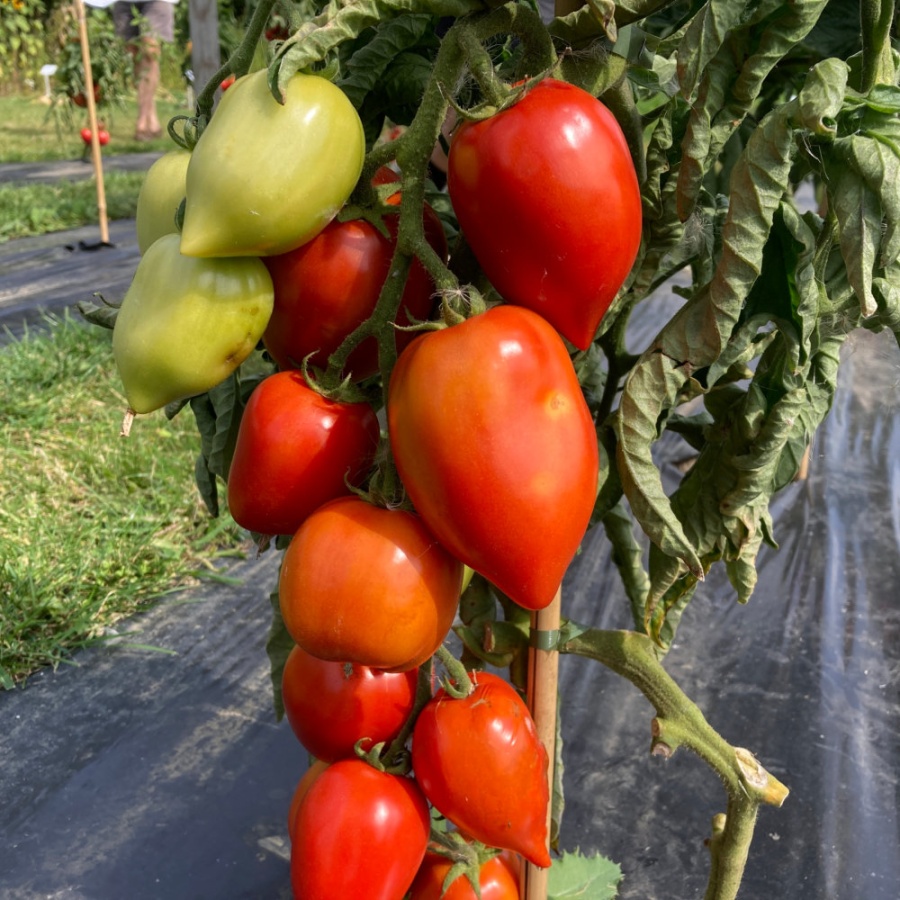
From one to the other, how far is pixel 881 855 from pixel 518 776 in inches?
41.3

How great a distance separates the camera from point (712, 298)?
58 centimetres

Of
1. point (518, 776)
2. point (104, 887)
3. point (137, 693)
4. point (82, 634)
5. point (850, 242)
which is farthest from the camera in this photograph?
point (82, 634)

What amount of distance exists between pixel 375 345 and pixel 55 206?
18.3 feet

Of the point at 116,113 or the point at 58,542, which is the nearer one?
the point at 58,542

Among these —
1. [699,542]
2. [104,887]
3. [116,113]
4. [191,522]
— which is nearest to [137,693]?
[104,887]

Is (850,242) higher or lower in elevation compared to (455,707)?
higher

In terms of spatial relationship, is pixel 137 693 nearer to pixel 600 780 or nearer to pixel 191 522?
pixel 191 522

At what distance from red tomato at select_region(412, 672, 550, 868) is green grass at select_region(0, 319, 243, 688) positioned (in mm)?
1287

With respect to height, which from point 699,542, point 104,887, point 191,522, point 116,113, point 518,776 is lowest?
point 116,113

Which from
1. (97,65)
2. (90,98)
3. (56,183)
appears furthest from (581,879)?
(97,65)

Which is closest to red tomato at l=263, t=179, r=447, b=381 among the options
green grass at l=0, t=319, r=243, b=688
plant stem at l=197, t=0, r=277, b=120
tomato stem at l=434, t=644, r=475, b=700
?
plant stem at l=197, t=0, r=277, b=120

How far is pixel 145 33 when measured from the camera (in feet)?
30.0

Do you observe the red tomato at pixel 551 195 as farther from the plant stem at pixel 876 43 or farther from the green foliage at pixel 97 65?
the green foliage at pixel 97 65

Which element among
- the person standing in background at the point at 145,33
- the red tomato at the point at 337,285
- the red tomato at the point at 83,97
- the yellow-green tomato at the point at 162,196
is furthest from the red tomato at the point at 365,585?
the person standing in background at the point at 145,33
